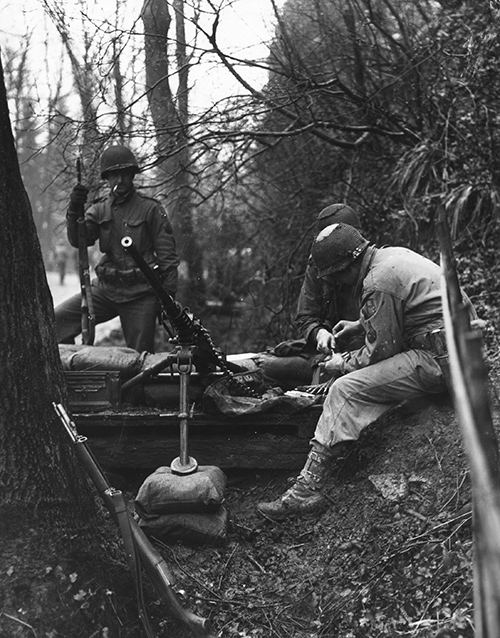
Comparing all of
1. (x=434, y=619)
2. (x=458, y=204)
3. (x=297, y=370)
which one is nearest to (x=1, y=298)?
(x=434, y=619)

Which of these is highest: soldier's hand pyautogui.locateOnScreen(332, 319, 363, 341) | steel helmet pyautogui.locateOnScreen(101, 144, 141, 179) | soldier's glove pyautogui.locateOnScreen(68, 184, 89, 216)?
steel helmet pyautogui.locateOnScreen(101, 144, 141, 179)

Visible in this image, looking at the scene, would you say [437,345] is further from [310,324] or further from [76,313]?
[76,313]

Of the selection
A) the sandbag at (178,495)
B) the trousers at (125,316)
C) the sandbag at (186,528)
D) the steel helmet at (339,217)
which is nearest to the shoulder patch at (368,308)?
the sandbag at (178,495)

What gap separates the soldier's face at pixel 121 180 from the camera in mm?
6781

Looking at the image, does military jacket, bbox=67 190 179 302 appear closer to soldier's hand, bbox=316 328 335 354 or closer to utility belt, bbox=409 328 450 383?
soldier's hand, bbox=316 328 335 354

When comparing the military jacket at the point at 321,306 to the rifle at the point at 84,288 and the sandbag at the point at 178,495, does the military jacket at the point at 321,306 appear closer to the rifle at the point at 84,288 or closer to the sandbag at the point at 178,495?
the sandbag at the point at 178,495

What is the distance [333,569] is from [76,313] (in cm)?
389

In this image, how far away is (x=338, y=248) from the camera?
471cm

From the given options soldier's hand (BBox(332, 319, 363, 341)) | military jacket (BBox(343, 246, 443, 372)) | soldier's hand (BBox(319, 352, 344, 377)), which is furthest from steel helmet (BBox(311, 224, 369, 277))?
soldier's hand (BBox(319, 352, 344, 377))

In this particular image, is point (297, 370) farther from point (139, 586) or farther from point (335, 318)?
point (139, 586)

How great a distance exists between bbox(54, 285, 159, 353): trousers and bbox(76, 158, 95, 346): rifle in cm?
12

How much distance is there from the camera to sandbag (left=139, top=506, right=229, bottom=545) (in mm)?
4531

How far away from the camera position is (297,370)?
5996 millimetres

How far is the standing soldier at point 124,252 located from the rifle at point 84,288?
7 centimetres
